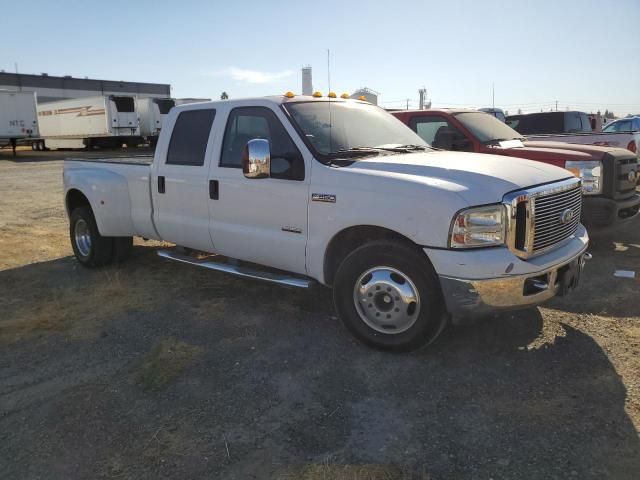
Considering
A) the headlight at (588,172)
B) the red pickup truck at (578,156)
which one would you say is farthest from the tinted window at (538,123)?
the headlight at (588,172)

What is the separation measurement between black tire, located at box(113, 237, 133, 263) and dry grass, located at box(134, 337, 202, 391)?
104 inches

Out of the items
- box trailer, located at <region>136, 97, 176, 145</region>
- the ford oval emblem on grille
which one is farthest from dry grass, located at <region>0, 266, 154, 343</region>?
box trailer, located at <region>136, 97, 176, 145</region>

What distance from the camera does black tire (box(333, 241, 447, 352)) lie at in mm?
3721

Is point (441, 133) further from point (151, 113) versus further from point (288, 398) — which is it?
point (151, 113)

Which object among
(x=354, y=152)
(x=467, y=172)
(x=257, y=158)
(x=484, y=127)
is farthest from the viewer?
(x=484, y=127)

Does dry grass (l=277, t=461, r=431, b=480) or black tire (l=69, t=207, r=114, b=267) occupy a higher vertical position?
black tire (l=69, t=207, r=114, b=267)

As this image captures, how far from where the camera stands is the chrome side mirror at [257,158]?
13.5ft

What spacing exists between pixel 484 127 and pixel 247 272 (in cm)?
416

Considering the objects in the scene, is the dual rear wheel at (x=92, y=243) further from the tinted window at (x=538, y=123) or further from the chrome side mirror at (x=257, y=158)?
the tinted window at (x=538, y=123)

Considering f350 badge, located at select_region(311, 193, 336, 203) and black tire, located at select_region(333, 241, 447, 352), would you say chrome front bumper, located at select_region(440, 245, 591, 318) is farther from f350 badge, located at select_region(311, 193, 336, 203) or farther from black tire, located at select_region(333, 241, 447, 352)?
f350 badge, located at select_region(311, 193, 336, 203)

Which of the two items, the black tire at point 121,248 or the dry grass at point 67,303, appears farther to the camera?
the black tire at point 121,248

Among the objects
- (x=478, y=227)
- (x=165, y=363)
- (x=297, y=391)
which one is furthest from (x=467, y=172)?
(x=165, y=363)

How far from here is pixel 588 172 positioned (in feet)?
21.4

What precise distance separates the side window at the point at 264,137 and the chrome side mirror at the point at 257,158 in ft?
0.60
